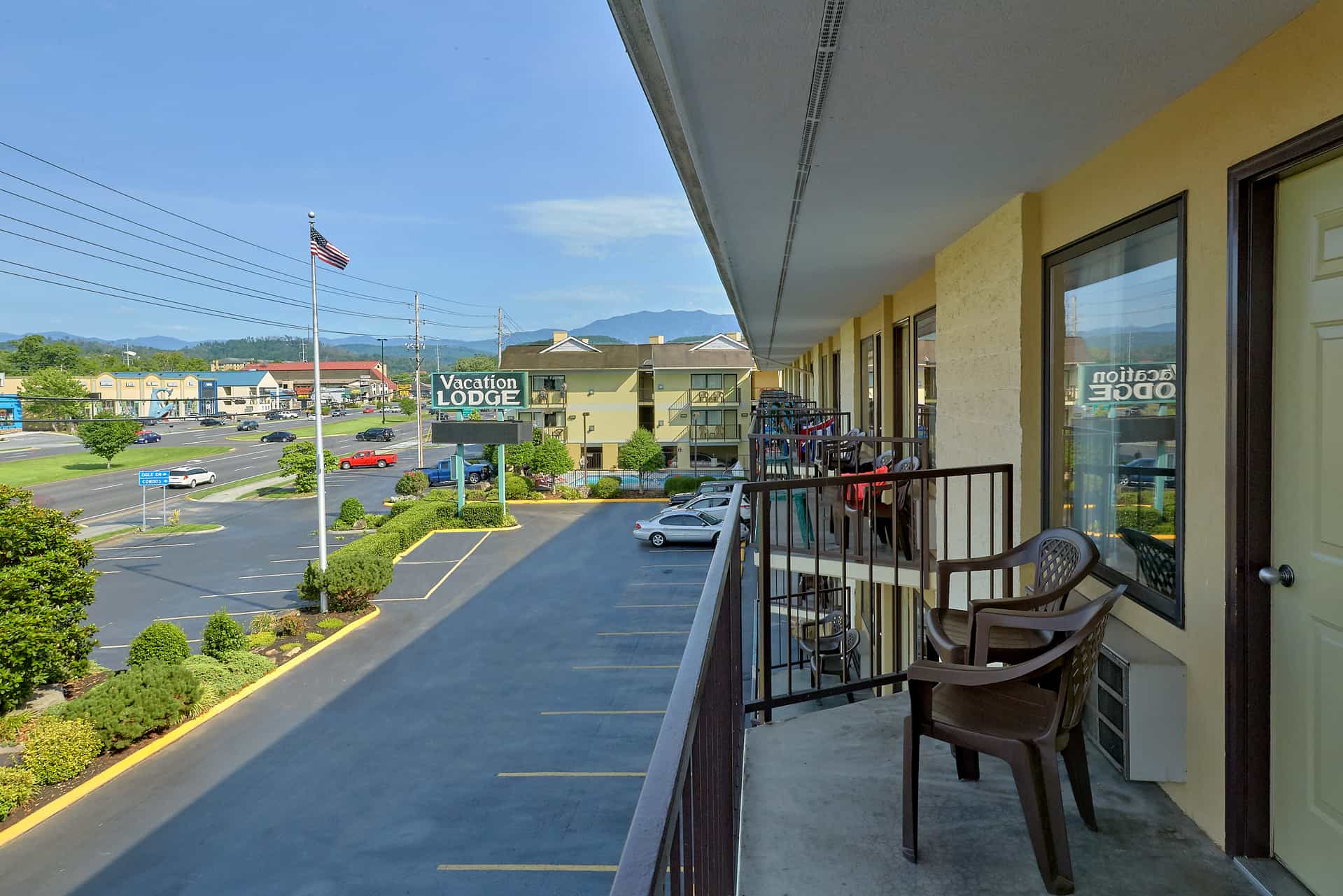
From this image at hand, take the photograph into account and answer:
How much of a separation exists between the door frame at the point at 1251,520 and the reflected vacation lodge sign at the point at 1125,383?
662 mm

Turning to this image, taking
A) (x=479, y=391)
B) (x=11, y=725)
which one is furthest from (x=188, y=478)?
(x=11, y=725)

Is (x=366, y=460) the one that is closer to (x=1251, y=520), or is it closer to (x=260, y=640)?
(x=260, y=640)

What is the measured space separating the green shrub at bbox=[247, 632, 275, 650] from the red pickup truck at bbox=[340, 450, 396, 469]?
129 feet

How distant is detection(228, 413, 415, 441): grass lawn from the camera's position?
80.6 meters

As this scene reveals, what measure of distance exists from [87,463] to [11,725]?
62.5 m

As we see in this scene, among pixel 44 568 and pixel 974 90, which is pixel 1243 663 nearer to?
pixel 974 90

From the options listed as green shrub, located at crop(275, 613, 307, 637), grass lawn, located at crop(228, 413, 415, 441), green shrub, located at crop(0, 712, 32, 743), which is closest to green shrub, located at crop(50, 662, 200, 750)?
green shrub, located at crop(0, 712, 32, 743)

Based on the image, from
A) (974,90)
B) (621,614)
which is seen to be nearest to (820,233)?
(974,90)

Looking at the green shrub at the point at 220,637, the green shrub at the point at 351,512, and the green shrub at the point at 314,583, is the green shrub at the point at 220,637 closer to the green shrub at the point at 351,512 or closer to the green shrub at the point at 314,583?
the green shrub at the point at 314,583

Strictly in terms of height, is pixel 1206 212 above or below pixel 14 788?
above

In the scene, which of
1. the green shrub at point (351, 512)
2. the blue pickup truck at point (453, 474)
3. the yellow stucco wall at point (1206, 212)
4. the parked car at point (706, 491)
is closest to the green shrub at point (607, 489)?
the parked car at point (706, 491)

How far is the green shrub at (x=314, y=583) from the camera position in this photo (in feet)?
62.8

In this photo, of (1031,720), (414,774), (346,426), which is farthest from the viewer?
(346,426)

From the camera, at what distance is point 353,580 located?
758 inches
